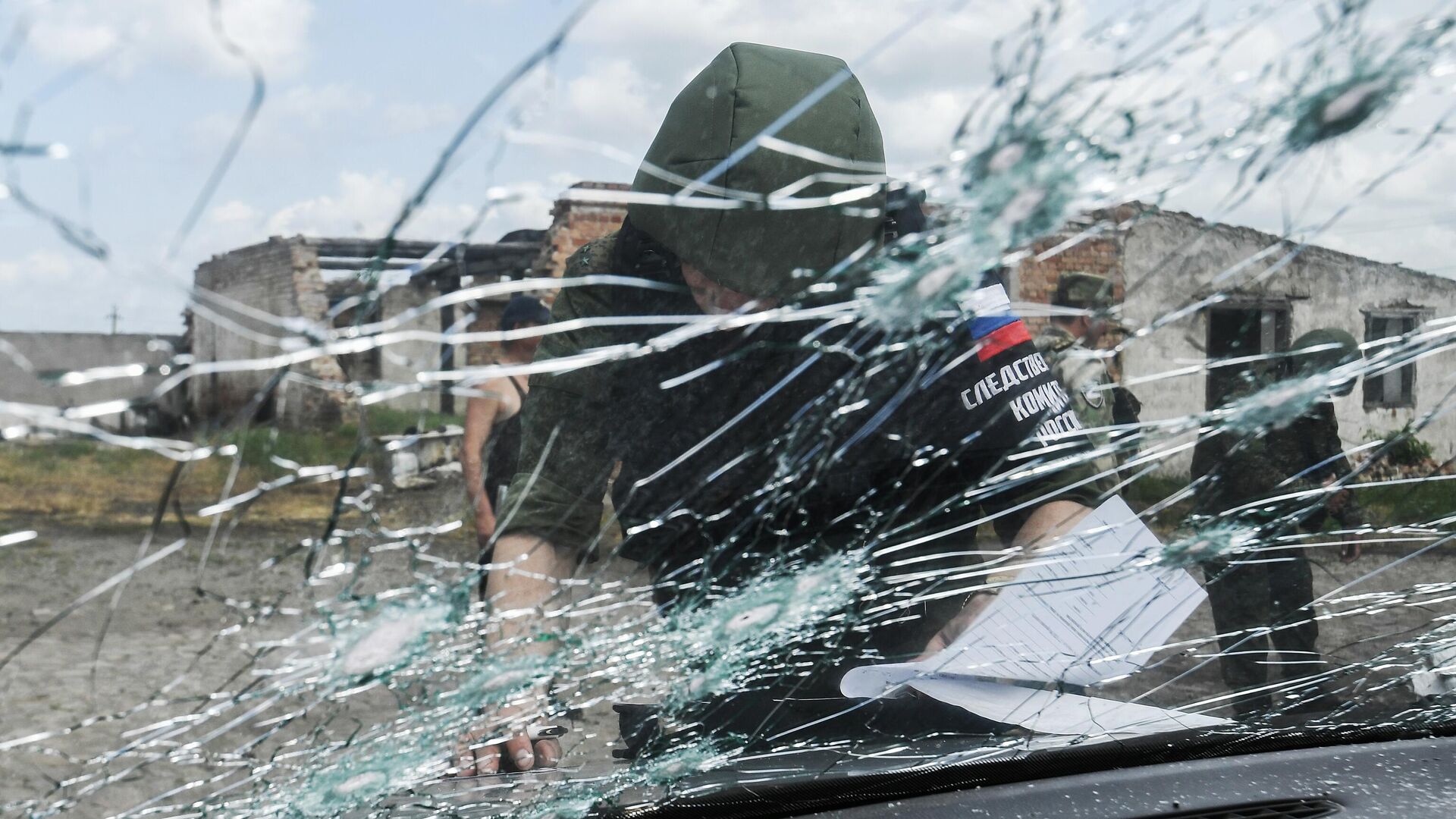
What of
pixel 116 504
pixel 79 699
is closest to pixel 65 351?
pixel 116 504

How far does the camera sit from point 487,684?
1194 mm

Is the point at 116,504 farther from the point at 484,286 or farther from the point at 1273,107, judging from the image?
the point at 1273,107

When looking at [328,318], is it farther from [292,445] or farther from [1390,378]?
[1390,378]

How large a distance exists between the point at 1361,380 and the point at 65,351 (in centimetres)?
153

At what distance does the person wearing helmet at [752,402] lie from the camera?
107 cm

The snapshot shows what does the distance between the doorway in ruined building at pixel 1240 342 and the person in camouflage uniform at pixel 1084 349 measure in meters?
0.14

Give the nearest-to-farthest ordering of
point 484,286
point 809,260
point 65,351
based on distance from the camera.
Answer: point 65,351 < point 484,286 < point 809,260

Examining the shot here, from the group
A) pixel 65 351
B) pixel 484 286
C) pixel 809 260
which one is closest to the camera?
pixel 65 351

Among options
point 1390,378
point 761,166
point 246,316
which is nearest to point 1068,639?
point 1390,378

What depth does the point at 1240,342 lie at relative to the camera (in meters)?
1.34

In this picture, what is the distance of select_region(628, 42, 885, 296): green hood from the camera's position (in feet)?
3.49

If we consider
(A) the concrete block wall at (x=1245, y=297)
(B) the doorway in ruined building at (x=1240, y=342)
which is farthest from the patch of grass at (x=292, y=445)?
(B) the doorway in ruined building at (x=1240, y=342)

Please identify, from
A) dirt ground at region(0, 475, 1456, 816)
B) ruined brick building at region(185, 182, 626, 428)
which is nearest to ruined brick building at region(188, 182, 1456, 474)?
ruined brick building at region(185, 182, 626, 428)

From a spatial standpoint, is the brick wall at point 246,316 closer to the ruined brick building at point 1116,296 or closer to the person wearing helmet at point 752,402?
the ruined brick building at point 1116,296
